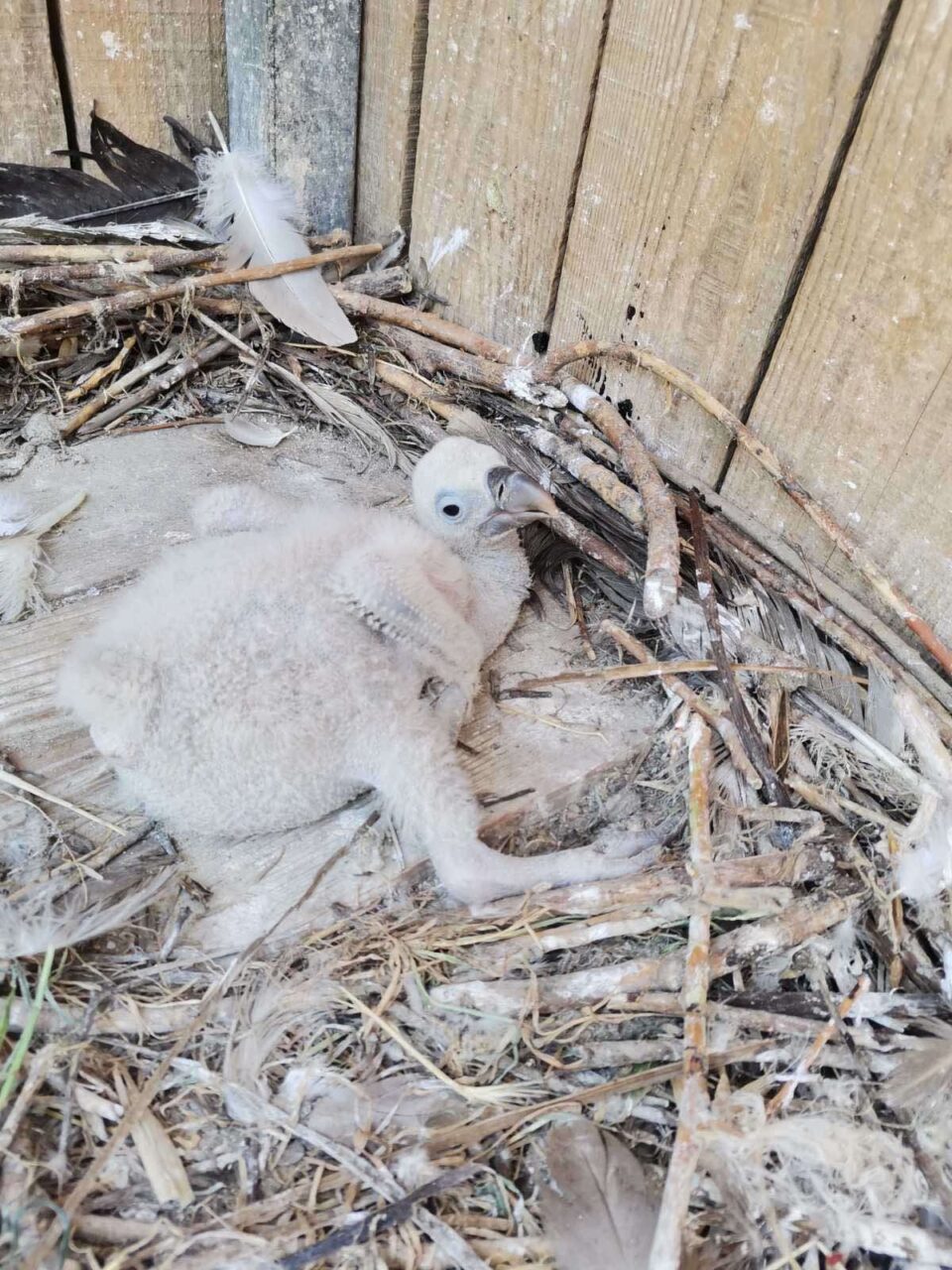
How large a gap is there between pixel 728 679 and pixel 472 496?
24.5 inches

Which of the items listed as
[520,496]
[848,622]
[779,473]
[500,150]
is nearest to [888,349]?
[779,473]

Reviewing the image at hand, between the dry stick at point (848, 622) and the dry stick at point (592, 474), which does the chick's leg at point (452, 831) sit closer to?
the dry stick at point (848, 622)

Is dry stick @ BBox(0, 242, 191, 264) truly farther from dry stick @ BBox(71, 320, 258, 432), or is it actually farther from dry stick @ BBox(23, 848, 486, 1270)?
dry stick @ BBox(23, 848, 486, 1270)

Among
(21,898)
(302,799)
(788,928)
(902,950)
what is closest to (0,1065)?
(21,898)

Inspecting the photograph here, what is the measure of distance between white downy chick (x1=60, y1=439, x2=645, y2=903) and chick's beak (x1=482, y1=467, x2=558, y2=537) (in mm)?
216

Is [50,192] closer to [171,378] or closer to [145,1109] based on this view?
[171,378]

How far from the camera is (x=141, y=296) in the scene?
7.37 feet

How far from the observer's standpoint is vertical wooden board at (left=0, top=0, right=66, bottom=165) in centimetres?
233

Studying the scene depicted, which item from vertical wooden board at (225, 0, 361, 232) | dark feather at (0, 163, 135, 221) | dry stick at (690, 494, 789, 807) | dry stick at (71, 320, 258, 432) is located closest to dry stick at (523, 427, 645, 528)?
dry stick at (690, 494, 789, 807)

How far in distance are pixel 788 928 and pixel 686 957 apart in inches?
6.5

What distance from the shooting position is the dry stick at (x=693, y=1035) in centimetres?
112

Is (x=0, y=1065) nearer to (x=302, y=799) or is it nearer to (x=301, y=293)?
(x=302, y=799)

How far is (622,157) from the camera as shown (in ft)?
6.29

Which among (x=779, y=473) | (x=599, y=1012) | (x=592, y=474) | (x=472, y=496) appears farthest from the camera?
(x=592, y=474)
